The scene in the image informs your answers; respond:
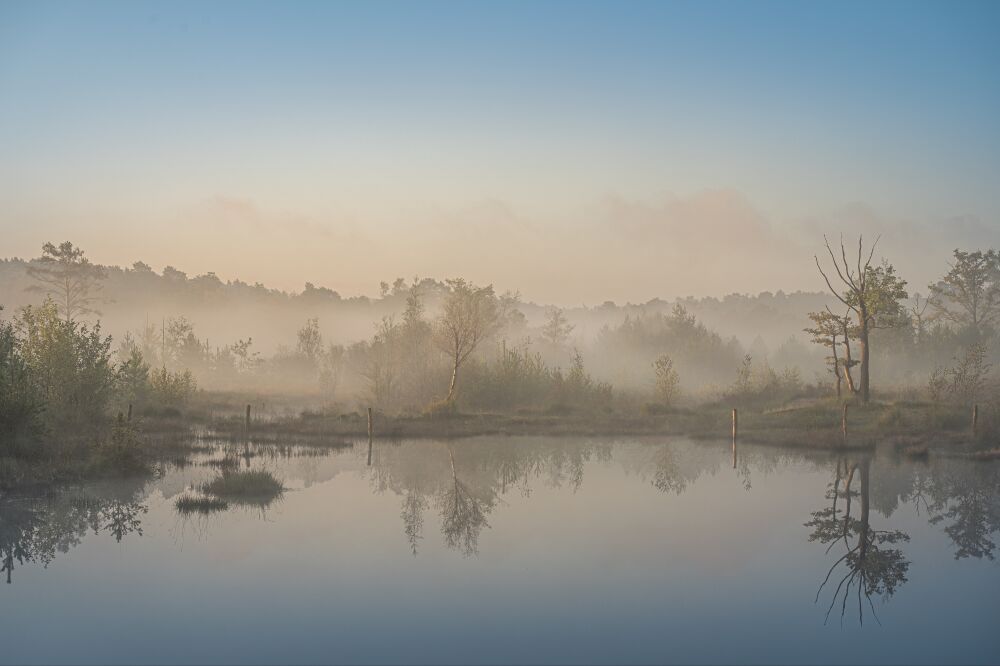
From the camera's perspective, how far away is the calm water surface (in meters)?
11.2

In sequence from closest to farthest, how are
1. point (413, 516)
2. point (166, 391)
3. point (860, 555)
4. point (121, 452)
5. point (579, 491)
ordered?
1. point (860, 555)
2. point (413, 516)
3. point (121, 452)
4. point (579, 491)
5. point (166, 391)

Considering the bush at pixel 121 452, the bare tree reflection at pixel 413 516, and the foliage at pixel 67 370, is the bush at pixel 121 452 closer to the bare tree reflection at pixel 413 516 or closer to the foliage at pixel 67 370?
the foliage at pixel 67 370

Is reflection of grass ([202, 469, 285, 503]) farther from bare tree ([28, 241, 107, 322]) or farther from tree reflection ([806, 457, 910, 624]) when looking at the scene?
bare tree ([28, 241, 107, 322])

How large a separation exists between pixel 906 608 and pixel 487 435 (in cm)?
2669

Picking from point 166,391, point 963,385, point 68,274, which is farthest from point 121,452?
point 68,274

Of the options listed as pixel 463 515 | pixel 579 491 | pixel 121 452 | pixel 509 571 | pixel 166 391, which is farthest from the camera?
pixel 166 391

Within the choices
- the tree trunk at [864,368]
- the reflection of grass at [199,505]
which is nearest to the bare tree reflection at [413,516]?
the reflection of grass at [199,505]

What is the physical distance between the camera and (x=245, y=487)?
73.5ft

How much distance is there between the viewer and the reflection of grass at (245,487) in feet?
71.5

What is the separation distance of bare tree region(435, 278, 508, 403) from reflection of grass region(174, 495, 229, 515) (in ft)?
82.5

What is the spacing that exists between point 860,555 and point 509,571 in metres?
8.12

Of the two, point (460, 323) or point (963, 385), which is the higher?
point (460, 323)

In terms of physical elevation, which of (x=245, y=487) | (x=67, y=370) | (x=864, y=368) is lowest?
(x=245, y=487)

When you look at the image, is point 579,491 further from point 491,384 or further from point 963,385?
point 963,385
